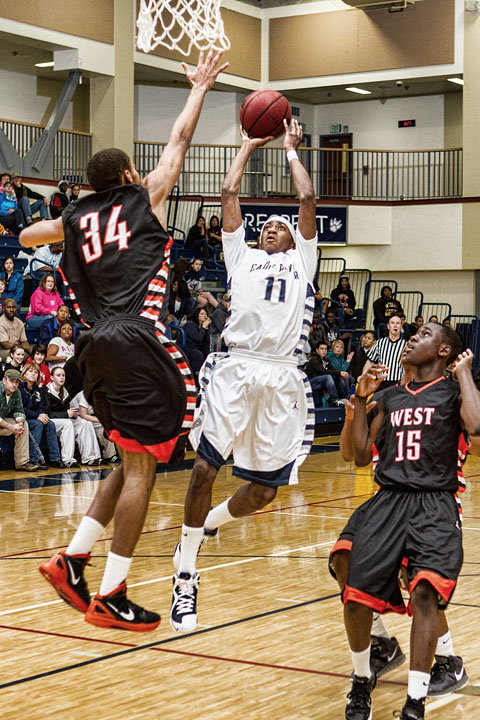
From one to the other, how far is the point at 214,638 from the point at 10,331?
8146 millimetres

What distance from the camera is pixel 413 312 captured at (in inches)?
979

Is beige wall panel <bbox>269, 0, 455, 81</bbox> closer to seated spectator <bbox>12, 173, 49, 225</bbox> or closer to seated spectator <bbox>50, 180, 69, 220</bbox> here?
seated spectator <bbox>50, 180, 69, 220</bbox>

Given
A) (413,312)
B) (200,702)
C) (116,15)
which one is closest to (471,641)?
(200,702)

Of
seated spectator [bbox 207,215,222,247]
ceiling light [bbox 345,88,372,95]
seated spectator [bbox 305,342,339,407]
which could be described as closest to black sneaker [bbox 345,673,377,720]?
Answer: seated spectator [bbox 305,342,339,407]

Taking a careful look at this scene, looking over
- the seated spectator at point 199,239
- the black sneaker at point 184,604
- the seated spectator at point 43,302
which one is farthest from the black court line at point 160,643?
the seated spectator at point 199,239

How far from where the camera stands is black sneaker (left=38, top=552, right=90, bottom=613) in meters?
4.16

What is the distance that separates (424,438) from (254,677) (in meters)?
1.39

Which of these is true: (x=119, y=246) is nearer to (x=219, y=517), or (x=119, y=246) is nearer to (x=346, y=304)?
(x=219, y=517)

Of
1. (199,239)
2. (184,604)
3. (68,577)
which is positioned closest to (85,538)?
(68,577)

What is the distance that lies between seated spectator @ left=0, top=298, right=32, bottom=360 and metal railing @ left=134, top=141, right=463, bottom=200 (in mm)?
11008

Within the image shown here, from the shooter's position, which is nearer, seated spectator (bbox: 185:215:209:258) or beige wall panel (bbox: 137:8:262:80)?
seated spectator (bbox: 185:215:209:258)

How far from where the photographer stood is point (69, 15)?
20250 mm

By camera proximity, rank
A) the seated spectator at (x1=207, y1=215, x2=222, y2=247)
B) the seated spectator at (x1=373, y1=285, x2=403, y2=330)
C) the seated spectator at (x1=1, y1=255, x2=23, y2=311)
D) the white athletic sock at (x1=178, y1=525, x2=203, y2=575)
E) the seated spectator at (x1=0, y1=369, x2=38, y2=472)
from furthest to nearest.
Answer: the seated spectator at (x1=373, y1=285, x2=403, y2=330) → the seated spectator at (x1=207, y1=215, x2=222, y2=247) → the seated spectator at (x1=1, y1=255, x2=23, y2=311) → the seated spectator at (x1=0, y1=369, x2=38, y2=472) → the white athletic sock at (x1=178, y1=525, x2=203, y2=575)

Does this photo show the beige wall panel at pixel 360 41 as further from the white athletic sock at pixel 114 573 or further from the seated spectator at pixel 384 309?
the white athletic sock at pixel 114 573
